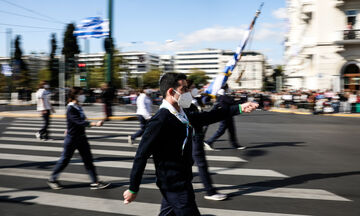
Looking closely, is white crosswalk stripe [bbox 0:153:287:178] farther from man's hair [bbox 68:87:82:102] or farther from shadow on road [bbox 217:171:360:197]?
man's hair [bbox 68:87:82:102]

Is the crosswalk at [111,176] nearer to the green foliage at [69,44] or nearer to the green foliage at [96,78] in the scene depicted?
the green foliage at [96,78]

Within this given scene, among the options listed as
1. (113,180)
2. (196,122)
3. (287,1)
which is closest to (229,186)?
(113,180)

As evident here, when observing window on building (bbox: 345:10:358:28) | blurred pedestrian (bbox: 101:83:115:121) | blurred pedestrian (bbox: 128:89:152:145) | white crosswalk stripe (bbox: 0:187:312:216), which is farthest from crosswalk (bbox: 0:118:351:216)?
window on building (bbox: 345:10:358:28)

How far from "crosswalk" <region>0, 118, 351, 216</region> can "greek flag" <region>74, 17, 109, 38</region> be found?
24.7 ft

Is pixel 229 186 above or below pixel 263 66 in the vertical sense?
below

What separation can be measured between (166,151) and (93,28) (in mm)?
15019

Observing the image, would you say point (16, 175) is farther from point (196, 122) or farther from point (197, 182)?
point (196, 122)

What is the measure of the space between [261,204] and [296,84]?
34.6m

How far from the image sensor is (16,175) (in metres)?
6.02

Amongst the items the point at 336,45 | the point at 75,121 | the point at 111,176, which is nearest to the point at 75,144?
the point at 75,121

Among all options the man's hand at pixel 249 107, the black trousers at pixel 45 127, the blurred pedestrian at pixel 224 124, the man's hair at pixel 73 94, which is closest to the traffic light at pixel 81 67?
the black trousers at pixel 45 127

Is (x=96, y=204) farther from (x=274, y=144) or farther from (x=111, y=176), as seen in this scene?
(x=274, y=144)

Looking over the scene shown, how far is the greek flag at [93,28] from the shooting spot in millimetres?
15961

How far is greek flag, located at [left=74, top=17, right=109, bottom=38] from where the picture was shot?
16.0m
